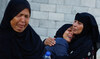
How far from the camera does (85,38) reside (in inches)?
149

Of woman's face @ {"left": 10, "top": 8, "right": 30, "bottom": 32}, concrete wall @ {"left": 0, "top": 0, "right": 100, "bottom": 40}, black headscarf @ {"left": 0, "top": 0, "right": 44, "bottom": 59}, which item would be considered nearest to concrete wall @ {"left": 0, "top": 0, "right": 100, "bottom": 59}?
concrete wall @ {"left": 0, "top": 0, "right": 100, "bottom": 40}

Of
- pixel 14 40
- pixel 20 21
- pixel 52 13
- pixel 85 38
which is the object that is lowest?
pixel 52 13

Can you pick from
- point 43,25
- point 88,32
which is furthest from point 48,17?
point 88,32

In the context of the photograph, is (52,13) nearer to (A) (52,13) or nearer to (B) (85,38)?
(A) (52,13)

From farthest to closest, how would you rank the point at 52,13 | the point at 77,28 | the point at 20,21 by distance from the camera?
the point at 52,13, the point at 77,28, the point at 20,21

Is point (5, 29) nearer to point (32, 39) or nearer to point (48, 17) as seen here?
point (32, 39)

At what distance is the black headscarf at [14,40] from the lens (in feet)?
10.5

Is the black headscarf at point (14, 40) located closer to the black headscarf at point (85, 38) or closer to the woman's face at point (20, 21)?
the woman's face at point (20, 21)

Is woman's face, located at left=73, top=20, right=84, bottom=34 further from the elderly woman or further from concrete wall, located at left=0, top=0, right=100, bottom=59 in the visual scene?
concrete wall, located at left=0, top=0, right=100, bottom=59

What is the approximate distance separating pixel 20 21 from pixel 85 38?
38.4 inches

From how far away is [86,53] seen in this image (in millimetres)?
3680

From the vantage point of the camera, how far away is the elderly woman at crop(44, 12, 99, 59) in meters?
3.69

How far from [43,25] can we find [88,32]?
3481mm

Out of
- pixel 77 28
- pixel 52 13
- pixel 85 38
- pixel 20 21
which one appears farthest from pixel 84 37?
pixel 52 13
